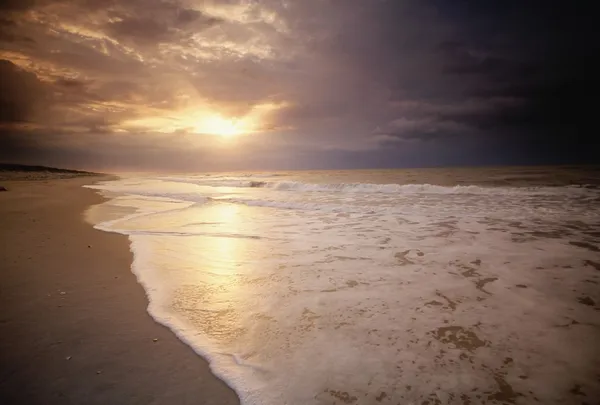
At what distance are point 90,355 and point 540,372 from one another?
388 centimetres

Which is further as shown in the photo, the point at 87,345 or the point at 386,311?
the point at 386,311

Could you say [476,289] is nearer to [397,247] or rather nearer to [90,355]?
[397,247]

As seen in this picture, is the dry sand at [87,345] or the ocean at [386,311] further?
the ocean at [386,311]

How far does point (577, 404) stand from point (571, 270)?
3813 mm

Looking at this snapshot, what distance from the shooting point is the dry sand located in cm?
232

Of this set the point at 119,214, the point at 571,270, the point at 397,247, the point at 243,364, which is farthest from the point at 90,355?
the point at 119,214

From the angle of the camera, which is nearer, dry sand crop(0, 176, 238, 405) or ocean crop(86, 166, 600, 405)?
dry sand crop(0, 176, 238, 405)

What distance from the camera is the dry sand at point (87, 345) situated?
2318 millimetres

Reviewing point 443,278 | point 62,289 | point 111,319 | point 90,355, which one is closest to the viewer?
point 90,355

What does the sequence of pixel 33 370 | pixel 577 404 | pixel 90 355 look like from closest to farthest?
pixel 577 404
pixel 33 370
pixel 90 355

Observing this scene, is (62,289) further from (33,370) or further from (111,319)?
(33,370)

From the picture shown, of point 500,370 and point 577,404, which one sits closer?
point 577,404

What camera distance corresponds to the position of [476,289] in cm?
438

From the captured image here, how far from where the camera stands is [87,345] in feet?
9.58
